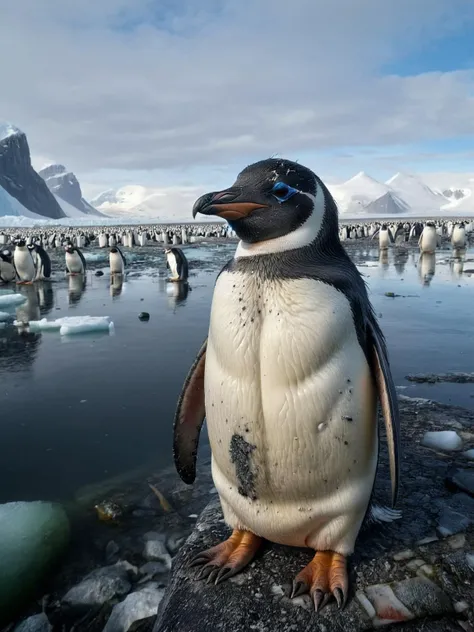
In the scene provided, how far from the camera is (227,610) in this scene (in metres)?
1.94

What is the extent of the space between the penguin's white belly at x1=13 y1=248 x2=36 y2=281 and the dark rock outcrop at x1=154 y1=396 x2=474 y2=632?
12.3 meters

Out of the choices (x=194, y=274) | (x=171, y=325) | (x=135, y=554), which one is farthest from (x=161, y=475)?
(x=194, y=274)

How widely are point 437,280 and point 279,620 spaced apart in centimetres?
1188

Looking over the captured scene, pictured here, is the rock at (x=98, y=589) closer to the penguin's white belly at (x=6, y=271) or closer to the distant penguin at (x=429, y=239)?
the penguin's white belly at (x=6, y=271)

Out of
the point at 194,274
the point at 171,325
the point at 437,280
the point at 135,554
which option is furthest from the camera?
the point at 194,274

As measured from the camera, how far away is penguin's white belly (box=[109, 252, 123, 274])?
48.0ft

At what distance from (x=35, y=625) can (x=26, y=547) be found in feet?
1.93

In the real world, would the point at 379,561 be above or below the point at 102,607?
above

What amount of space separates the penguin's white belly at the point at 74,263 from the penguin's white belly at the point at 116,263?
3.22 ft

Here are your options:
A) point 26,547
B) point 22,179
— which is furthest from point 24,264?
point 22,179

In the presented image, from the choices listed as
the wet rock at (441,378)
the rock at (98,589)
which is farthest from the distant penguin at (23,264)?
the rock at (98,589)

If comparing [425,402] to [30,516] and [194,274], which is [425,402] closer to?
[30,516]

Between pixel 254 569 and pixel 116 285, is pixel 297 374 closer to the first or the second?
pixel 254 569

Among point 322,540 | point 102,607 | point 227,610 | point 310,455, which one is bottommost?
point 102,607
